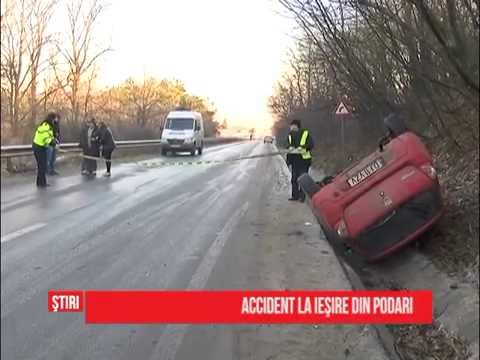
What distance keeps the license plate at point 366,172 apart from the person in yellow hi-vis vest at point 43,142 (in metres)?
3.28

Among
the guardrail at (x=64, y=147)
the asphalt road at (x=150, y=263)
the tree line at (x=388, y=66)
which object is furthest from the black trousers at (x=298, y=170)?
the guardrail at (x=64, y=147)

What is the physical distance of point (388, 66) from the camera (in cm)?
774

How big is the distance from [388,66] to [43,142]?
19.4 feet

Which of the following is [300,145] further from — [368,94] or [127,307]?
[127,307]

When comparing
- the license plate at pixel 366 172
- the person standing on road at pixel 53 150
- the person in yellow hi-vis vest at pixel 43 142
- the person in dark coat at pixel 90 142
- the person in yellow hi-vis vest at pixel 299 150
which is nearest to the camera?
the person in yellow hi-vis vest at pixel 43 142

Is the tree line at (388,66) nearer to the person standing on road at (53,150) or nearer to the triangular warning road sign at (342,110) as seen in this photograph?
the triangular warning road sign at (342,110)

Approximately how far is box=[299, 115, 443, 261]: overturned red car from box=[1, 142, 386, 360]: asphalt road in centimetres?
52

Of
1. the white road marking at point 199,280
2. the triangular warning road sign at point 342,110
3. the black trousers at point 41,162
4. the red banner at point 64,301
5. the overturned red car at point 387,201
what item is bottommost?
the white road marking at point 199,280

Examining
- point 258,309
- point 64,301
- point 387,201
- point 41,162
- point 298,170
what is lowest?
point 258,309

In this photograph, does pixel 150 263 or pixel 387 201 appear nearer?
pixel 387 201

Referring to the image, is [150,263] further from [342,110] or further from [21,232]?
→ [342,110]

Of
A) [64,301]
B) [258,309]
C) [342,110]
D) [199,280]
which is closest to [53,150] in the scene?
[64,301]

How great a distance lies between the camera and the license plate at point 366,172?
5.36m

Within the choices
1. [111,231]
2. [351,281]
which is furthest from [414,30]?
[111,231]
